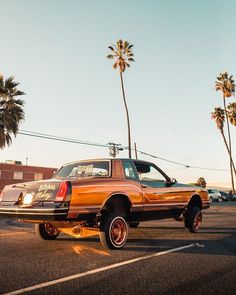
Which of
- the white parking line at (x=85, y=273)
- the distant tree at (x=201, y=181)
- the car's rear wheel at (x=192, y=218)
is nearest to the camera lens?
the white parking line at (x=85, y=273)

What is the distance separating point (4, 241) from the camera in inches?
A: 289

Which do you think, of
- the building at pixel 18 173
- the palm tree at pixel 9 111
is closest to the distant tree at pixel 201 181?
the building at pixel 18 173

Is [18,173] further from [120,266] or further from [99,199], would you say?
[120,266]

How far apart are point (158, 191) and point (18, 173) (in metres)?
44.2

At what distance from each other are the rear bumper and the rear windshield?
1472mm

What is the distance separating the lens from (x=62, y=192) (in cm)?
600

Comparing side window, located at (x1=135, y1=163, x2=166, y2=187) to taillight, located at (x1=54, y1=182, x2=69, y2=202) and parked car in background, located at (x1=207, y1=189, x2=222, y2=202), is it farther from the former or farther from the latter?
parked car in background, located at (x1=207, y1=189, x2=222, y2=202)

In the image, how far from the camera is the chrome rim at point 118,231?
21.3ft

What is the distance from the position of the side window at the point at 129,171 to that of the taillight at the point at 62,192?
1684mm

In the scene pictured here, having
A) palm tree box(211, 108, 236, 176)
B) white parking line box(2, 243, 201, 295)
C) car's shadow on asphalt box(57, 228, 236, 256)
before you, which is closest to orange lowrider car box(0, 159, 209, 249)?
car's shadow on asphalt box(57, 228, 236, 256)

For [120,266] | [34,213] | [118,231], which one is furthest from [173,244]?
[34,213]

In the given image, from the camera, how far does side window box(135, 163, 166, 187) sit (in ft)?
25.5

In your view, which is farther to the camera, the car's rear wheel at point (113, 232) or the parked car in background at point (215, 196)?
the parked car in background at point (215, 196)

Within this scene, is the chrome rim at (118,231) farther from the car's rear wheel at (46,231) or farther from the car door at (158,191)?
the car's rear wheel at (46,231)
